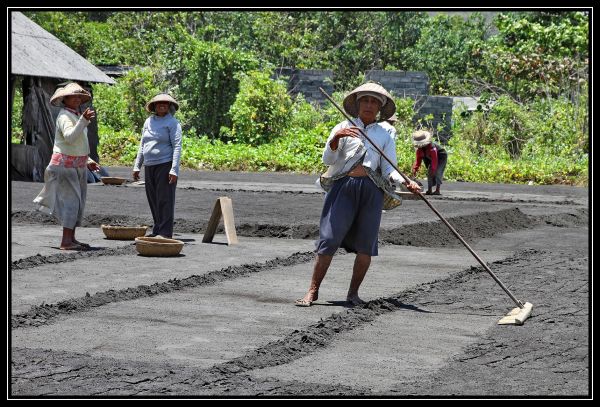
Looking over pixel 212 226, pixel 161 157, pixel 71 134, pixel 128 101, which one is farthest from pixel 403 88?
pixel 71 134

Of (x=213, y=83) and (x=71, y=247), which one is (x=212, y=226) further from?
(x=213, y=83)

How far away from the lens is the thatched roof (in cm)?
2359

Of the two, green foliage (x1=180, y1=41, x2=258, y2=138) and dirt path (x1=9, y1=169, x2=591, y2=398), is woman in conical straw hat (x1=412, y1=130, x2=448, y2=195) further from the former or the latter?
green foliage (x1=180, y1=41, x2=258, y2=138)

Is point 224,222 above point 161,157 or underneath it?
underneath

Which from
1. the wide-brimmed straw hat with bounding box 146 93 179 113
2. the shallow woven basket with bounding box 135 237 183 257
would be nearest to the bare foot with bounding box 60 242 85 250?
the shallow woven basket with bounding box 135 237 183 257

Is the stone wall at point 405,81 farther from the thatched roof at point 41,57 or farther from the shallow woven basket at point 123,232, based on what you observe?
the shallow woven basket at point 123,232

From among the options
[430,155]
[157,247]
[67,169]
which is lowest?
[157,247]

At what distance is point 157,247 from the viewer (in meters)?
12.9

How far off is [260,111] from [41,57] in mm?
10783

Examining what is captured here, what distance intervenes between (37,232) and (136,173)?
2174 millimetres

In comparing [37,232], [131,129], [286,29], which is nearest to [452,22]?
[286,29]

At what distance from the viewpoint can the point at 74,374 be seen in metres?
6.72

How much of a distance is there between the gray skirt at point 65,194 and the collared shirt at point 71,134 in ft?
0.71

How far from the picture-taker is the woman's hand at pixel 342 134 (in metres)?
9.19
